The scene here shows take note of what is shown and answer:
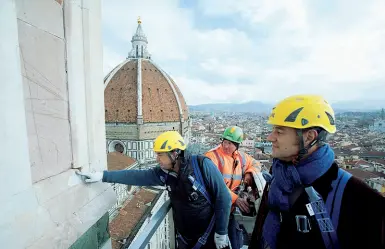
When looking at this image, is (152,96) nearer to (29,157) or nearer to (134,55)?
(134,55)

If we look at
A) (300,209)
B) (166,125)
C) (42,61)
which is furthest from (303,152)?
(166,125)

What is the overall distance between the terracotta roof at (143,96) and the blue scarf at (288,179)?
37.2 m

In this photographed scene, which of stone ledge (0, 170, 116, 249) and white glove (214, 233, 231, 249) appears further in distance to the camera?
white glove (214, 233, 231, 249)

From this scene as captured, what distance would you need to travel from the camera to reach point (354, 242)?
4.08 ft

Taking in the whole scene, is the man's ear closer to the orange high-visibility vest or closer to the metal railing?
the metal railing

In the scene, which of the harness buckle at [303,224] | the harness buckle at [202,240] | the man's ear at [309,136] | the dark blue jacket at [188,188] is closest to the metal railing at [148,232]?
the dark blue jacket at [188,188]

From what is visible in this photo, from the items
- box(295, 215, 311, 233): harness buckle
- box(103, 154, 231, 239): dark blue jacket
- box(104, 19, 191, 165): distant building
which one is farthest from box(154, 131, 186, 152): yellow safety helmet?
box(104, 19, 191, 165): distant building

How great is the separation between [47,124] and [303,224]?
5.50ft

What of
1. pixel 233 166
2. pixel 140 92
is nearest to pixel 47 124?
pixel 233 166

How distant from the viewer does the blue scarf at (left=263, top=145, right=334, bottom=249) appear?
1.46m

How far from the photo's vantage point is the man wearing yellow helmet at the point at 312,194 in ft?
4.05

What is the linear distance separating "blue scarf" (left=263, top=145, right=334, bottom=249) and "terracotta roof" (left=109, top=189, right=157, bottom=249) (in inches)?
551

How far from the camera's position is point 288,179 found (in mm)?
1531

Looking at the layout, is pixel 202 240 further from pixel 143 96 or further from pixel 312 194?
pixel 143 96
